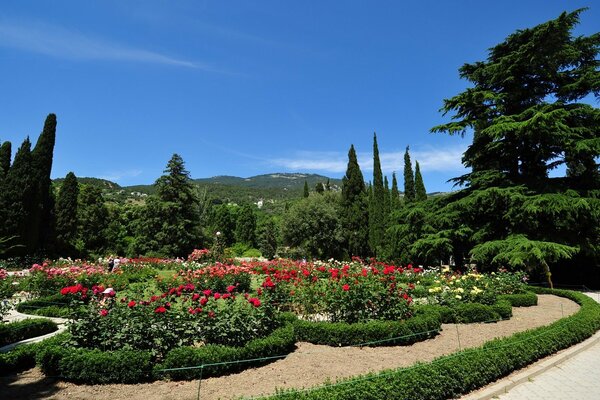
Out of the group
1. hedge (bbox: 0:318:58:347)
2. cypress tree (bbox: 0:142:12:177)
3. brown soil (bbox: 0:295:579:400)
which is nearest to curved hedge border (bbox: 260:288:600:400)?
brown soil (bbox: 0:295:579:400)

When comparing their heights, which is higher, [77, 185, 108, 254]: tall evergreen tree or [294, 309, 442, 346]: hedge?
[77, 185, 108, 254]: tall evergreen tree

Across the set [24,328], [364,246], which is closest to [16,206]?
[24,328]

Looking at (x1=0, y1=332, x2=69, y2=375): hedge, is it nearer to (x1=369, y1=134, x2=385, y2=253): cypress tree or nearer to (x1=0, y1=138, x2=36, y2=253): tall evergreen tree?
(x1=0, y1=138, x2=36, y2=253): tall evergreen tree

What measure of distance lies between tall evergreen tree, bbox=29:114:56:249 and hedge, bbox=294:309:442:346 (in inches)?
1009

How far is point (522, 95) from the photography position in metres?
17.9

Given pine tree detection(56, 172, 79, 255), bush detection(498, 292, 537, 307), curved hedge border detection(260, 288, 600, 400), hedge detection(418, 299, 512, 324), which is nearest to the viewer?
curved hedge border detection(260, 288, 600, 400)

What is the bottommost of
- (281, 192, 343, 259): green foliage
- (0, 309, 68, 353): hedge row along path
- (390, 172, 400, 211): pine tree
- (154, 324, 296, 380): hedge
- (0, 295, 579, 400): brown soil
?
(0, 309, 68, 353): hedge row along path

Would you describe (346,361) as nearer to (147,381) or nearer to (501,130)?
(147,381)

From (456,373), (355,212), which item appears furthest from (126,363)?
(355,212)

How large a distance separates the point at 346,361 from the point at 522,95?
58.3ft

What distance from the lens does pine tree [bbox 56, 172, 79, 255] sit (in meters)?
30.3

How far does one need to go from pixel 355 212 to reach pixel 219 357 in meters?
32.5

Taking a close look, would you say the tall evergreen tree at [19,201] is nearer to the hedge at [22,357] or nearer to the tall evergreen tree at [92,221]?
the tall evergreen tree at [92,221]

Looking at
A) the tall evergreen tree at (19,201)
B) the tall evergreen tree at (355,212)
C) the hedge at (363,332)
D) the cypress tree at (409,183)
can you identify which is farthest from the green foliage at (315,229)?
the hedge at (363,332)
